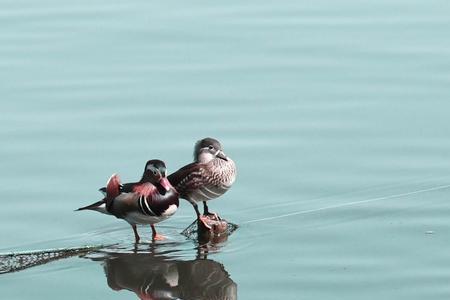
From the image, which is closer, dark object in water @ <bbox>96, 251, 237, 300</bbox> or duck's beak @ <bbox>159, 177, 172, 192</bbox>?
dark object in water @ <bbox>96, 251, 237, 300</bbox>

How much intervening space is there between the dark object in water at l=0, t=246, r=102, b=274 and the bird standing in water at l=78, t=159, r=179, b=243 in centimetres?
50

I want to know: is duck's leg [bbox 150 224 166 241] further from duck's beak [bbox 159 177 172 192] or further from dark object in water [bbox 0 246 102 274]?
dark object in water [bbox 0 246 102 274]

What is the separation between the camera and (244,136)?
43.8ft

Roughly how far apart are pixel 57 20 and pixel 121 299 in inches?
355

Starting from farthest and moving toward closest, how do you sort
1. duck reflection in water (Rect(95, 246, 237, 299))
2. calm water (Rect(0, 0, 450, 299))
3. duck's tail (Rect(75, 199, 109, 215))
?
1. duck's tail (Rect(75, 199, 109, 215))
2. calm water (Rect(0, 0, 450, 299))
3. duck reflection in water (Rect(95, 246, 237, 299))

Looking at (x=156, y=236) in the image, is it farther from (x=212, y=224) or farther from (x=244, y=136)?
(x=244, y=136)

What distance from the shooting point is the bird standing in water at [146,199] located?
10852mm

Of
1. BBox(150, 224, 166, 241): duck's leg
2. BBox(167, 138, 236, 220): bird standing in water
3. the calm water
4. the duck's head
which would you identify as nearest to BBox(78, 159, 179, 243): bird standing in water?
BBox(150, 224, 166, 241): duck's leg

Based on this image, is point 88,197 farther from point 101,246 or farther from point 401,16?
point 401,16

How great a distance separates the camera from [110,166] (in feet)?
41.4

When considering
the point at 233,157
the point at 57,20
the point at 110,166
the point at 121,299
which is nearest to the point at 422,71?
the point at 233,157

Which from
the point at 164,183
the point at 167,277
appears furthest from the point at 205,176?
the point at 167,277

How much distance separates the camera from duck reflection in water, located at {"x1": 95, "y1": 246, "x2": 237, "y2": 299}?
A: 9.55 metres

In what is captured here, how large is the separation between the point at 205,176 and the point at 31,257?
1.72m
